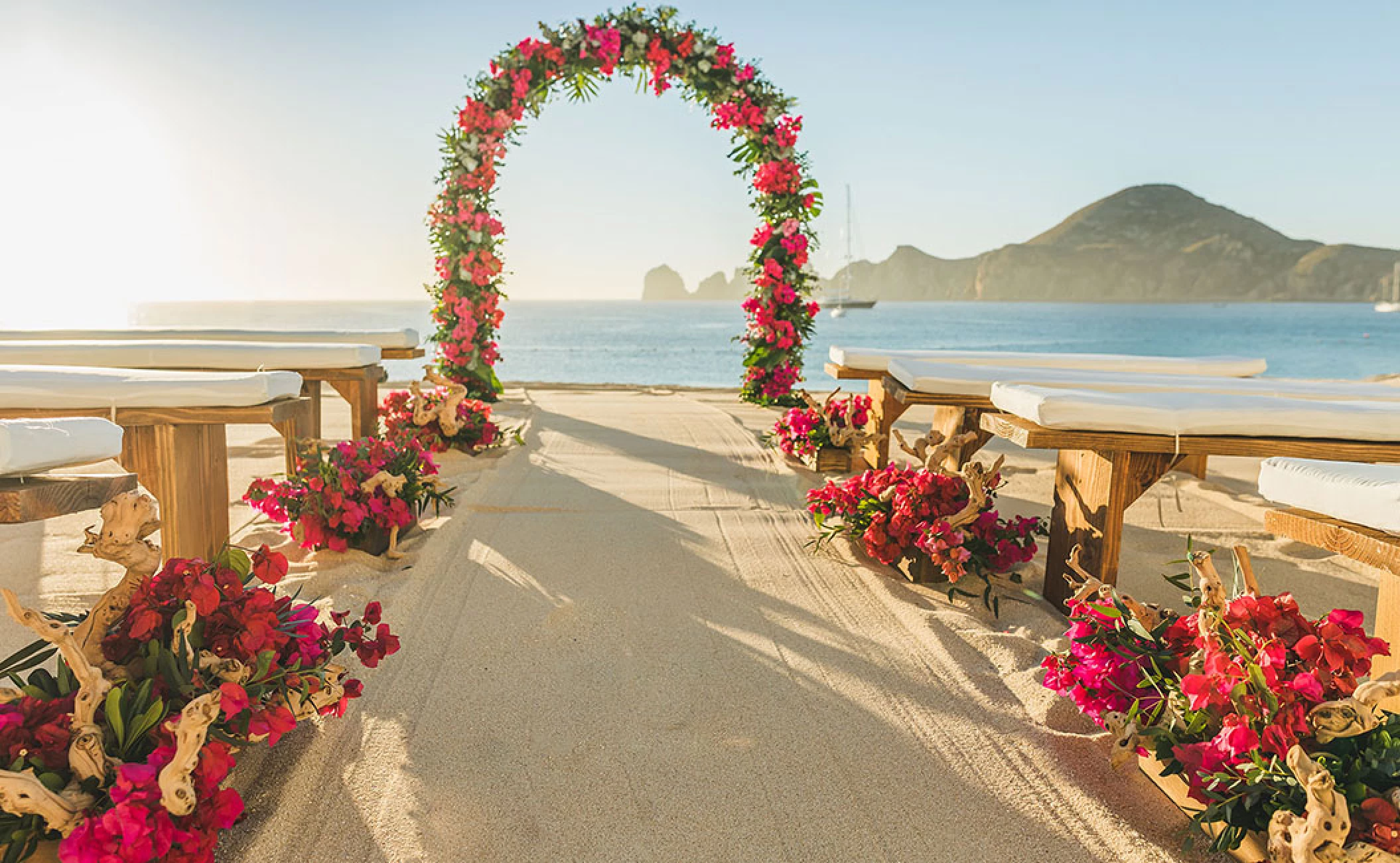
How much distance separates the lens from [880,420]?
5336 millimetres

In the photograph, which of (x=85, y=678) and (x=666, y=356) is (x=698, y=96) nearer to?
(x=85, y=678)

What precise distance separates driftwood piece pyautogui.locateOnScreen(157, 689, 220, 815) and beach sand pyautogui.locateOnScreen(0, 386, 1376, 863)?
0.25m

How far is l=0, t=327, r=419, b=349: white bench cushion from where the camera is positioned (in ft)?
18.8

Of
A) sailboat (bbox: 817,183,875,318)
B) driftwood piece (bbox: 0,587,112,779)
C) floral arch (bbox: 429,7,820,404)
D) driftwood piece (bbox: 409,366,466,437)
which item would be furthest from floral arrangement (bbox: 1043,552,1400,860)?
sailboat (bbox: 817,183,875,318)

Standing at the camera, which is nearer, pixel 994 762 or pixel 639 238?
pixel 994 762

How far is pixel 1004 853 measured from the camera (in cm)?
A: 173

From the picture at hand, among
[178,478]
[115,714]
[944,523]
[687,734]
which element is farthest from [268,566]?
[944,523]

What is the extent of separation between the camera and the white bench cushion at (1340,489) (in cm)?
179

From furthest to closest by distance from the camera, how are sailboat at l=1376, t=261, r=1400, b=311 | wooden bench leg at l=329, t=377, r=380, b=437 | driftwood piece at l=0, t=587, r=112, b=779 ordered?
sailboat at l=1376, t=261, r=1400, b=311 < wooden bench leg at l=329, t=377, r=380, b=437 < driftwood piece at l=0, t=587, r=112, b=779

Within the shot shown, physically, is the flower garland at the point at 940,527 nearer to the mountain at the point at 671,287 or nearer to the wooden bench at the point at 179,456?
the wooden bench at the point at 179,456

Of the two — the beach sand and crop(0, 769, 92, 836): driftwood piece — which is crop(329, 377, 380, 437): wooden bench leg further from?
crop(0, 769, 92, 836): driftwood piece

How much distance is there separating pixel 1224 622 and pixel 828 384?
62.9ft

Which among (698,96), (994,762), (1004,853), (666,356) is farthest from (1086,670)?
(666,356)

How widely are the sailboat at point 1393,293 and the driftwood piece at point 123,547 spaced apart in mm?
84437
